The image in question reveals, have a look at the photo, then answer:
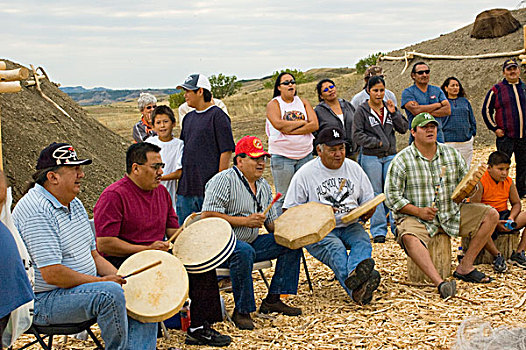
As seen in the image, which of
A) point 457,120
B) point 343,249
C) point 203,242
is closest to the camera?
point 203,242

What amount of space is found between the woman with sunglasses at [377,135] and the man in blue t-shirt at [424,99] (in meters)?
0.45

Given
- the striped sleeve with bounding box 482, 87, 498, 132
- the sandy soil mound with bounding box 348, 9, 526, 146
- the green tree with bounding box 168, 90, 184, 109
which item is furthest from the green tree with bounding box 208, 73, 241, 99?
the striped sleeve with bounding box 482, 87, 498, 132

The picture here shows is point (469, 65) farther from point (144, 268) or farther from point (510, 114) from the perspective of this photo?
point (144, 268)

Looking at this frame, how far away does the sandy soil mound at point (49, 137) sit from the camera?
10.6 meters

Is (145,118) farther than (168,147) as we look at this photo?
Yes

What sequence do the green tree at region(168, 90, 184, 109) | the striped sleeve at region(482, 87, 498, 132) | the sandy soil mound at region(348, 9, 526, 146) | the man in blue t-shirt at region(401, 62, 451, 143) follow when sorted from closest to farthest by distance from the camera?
the man in blue t-shirt at region(401, 62, 451, 143) → the striped sleeve at region(482, 87, 498, 132) → the sandy soil mound at region(348, 9, 526, 146) → the green tree at region(168, 90, 184, 109)

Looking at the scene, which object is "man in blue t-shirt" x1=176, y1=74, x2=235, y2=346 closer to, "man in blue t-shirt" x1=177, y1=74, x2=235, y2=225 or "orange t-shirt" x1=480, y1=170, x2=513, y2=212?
"man in blue t-shirt" x1=177, y1=74, x2=235, y2=225

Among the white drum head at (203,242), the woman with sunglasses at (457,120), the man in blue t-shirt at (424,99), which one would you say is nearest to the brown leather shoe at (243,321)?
the white drum head at (203,242)

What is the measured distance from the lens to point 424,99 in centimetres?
802

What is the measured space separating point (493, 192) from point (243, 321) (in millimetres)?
3004

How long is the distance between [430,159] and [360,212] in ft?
3.10

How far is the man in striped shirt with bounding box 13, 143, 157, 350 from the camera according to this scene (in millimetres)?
3814

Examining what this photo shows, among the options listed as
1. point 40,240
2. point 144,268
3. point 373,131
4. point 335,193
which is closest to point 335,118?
point 373,131

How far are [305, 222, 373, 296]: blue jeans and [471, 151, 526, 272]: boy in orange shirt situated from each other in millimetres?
1476
